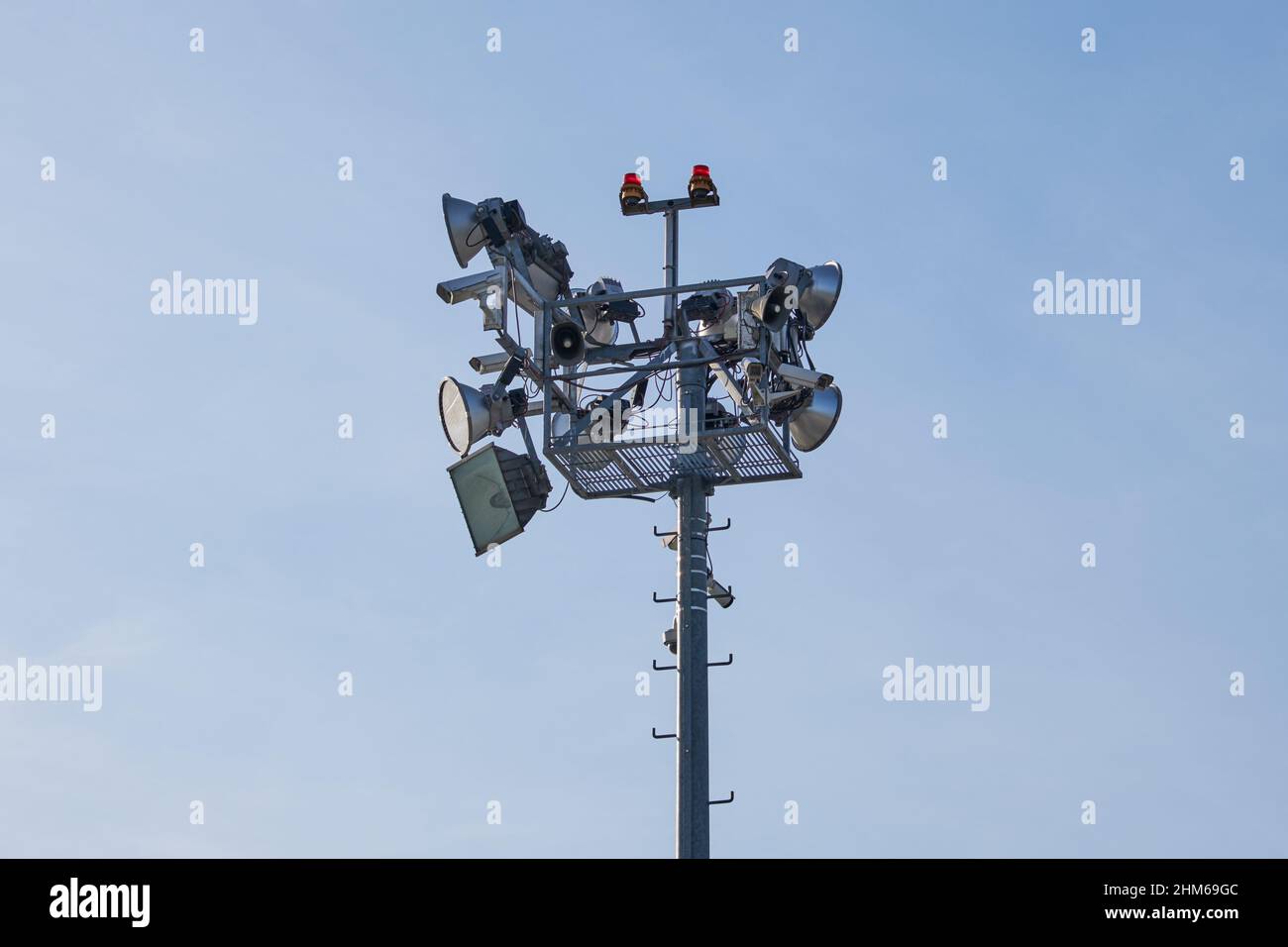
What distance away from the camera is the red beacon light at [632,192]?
33.7 meters

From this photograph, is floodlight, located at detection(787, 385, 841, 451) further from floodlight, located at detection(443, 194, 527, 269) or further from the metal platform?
floodlight, located at detection(443, 194, 527, 269)

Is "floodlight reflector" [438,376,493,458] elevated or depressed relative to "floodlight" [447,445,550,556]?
elevated

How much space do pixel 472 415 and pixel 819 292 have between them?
5650mm

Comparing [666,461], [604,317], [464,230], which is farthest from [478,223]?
[666,461]

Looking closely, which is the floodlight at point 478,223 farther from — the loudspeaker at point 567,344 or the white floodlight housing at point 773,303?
the white floodlight housing at point 773,303

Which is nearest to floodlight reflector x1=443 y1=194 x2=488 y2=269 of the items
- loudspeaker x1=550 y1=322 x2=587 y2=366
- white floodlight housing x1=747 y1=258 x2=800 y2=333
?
loudspeaker x1=550 y1=322 x2=587 y2=366

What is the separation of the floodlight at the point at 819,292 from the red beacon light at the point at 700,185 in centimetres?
202

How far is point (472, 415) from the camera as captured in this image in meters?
33.0

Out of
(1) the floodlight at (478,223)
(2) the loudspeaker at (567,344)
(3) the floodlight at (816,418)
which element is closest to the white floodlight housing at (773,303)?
(3) the floodlight at (816,418)

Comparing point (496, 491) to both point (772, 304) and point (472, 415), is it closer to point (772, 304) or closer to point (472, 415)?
point (472, 415)

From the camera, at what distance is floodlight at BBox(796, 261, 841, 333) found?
32.9 meters

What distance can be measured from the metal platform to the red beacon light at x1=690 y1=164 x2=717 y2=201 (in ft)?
13.5
